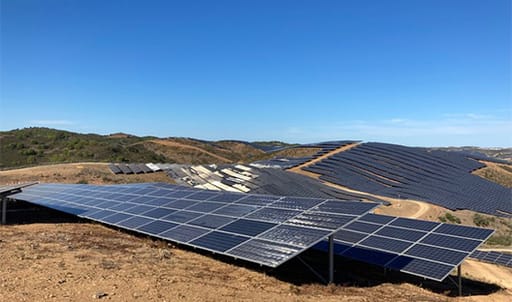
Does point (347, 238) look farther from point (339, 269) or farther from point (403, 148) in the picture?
point (403, 148)

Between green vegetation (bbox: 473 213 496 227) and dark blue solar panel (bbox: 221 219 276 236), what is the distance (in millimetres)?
33023

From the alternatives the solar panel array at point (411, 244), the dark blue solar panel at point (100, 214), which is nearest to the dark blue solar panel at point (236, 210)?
the solar panel array at point (411, 244)

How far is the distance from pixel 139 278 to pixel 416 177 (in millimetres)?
51936

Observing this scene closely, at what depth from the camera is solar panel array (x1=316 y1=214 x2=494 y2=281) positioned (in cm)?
1460

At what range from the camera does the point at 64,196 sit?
27.8m

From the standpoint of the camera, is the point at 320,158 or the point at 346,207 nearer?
the point at 346,207

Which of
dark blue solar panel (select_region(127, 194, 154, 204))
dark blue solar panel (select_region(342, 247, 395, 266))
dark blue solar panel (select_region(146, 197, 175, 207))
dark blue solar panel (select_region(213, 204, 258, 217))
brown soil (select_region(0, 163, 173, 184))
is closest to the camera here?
dark blue solar panel (select_region(342, 247, 395, 266))

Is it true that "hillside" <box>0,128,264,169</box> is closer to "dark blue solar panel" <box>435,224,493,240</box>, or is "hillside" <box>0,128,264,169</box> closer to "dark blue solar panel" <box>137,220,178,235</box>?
"dark blue solar panel" <box>137,220,178,235</box>

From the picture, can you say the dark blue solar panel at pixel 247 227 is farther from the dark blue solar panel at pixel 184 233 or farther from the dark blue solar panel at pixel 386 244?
the dark blue solar panel at pixel 386 244

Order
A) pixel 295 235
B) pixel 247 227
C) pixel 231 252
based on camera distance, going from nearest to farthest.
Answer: pixel 231 252
pixel 295 235
pixel 247 227

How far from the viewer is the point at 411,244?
16641 mm

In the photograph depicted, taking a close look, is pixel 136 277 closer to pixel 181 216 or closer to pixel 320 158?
pixel 181 216

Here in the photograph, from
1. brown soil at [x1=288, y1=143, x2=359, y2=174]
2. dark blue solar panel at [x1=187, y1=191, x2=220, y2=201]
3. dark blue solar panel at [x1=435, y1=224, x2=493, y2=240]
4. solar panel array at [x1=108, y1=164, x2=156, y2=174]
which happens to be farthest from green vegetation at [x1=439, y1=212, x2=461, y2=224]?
solar panel array at [x1=108, y1=164, x2=156, y2=174]

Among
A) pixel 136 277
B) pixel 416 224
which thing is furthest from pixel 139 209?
pixel 416 224
